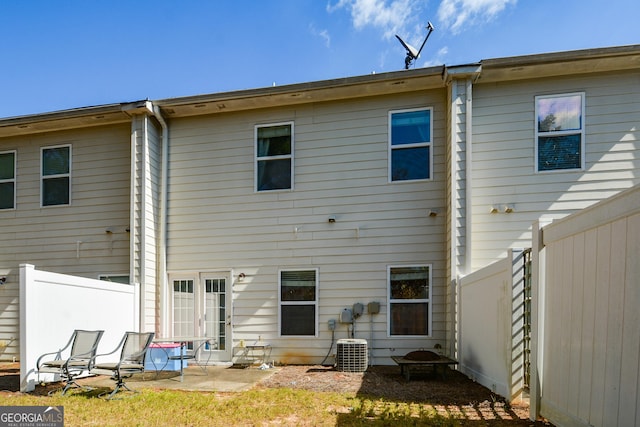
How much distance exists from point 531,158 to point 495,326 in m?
3.54

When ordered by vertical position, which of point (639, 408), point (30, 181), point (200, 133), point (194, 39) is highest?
point (194, 39)

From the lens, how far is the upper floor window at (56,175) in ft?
29.7

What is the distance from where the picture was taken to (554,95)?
7.28 metres

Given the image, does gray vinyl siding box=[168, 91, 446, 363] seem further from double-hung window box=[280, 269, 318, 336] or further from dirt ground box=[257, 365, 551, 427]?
dirt ground box=[257, 365, 551, 427]

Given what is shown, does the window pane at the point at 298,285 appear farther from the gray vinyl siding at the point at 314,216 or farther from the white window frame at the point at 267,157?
the white window frame at the point at 267,157

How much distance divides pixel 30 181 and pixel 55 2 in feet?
12.6

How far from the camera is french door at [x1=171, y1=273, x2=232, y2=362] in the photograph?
8.23 metres

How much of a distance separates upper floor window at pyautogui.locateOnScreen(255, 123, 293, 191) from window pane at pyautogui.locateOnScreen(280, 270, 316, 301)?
172 centimetres

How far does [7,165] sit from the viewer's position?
942 centimetres

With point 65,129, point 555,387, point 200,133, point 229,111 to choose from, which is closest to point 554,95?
point 555,387

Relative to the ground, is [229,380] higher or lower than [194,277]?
lower

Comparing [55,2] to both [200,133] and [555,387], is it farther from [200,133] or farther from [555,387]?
[555,387]

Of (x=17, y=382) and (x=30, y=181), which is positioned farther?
(x=30, y=181)

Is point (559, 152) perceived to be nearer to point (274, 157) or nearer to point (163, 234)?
point (274, 157)
